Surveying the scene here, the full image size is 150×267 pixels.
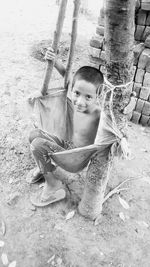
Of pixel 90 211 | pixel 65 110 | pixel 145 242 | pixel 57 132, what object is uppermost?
pixel 65 110

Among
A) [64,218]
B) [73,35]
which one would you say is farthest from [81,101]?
[64,218]

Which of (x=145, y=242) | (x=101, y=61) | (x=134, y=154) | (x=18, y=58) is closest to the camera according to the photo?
(x=145, y=242)

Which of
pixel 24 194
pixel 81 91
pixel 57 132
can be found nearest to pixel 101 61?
pixel 57 132

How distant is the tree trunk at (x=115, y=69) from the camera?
1464mm

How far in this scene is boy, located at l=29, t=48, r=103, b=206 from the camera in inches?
75.1

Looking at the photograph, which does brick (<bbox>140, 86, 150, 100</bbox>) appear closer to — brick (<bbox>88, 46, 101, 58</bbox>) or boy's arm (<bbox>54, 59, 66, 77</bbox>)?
brick (<bbox>88, 46, 101, 58</bbox>)

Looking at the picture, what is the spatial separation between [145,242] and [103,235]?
0.33m

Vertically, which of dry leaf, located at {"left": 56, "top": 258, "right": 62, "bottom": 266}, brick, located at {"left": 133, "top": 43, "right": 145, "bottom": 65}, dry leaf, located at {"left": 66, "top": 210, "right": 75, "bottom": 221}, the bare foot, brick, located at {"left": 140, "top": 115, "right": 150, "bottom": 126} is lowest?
dry leaf, located at {"left": 56, "top": 258, "right": 62, "bottom": 266}

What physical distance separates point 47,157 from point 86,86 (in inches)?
26.7

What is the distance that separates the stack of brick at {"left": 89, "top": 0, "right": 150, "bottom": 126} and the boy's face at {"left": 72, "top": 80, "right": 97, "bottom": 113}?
124 cm

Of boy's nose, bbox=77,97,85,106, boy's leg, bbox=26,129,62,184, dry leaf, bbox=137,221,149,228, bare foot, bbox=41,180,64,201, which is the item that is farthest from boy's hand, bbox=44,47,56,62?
dry leaf, bbox=137,221,149,228

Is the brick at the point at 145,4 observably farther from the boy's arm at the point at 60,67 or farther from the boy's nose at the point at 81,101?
the boy's nose at the point at 81,101

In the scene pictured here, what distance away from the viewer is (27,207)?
2.39 metres

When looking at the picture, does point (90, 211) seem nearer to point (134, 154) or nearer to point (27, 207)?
point (27, 207)
